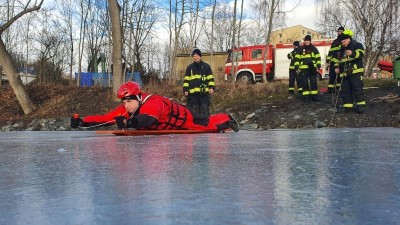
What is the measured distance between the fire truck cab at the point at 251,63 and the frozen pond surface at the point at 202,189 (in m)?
17.8

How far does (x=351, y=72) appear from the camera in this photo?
866cm

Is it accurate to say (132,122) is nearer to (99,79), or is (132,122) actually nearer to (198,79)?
(198,79)

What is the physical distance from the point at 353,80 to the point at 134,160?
7160 mm

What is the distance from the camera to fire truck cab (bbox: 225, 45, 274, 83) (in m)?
20.3

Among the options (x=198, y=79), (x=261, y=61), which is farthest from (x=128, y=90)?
(x=261, y=61)

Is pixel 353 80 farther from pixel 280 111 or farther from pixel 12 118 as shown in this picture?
pixel 12 118

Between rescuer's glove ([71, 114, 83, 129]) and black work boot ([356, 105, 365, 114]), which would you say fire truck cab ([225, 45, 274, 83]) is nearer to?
black work boot ([356, 105, 365, 114])

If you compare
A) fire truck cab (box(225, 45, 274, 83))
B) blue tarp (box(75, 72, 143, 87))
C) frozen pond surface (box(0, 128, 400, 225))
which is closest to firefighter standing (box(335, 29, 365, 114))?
frozen pond surface (box(0, 128, 400, 225))

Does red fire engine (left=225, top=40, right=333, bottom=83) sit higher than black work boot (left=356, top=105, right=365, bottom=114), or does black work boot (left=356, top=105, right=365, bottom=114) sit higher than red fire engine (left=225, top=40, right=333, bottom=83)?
red fire engine (left=225, top=40, right=333, bottom=83)

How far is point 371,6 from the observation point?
23.3m

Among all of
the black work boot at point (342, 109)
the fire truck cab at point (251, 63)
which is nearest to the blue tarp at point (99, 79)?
the fire truck cab at point (251, 63)

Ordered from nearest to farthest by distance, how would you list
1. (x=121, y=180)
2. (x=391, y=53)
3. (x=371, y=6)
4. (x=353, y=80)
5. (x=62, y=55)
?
(x=121, y=180)
(x=353, y=80)
(x=371, y=6)
(x=391, y=53)
(x=62, y=55)

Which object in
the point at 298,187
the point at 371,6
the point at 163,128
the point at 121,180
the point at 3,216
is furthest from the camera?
the point at 371,6

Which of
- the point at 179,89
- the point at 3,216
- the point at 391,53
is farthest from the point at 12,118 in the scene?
the point at 391,53
